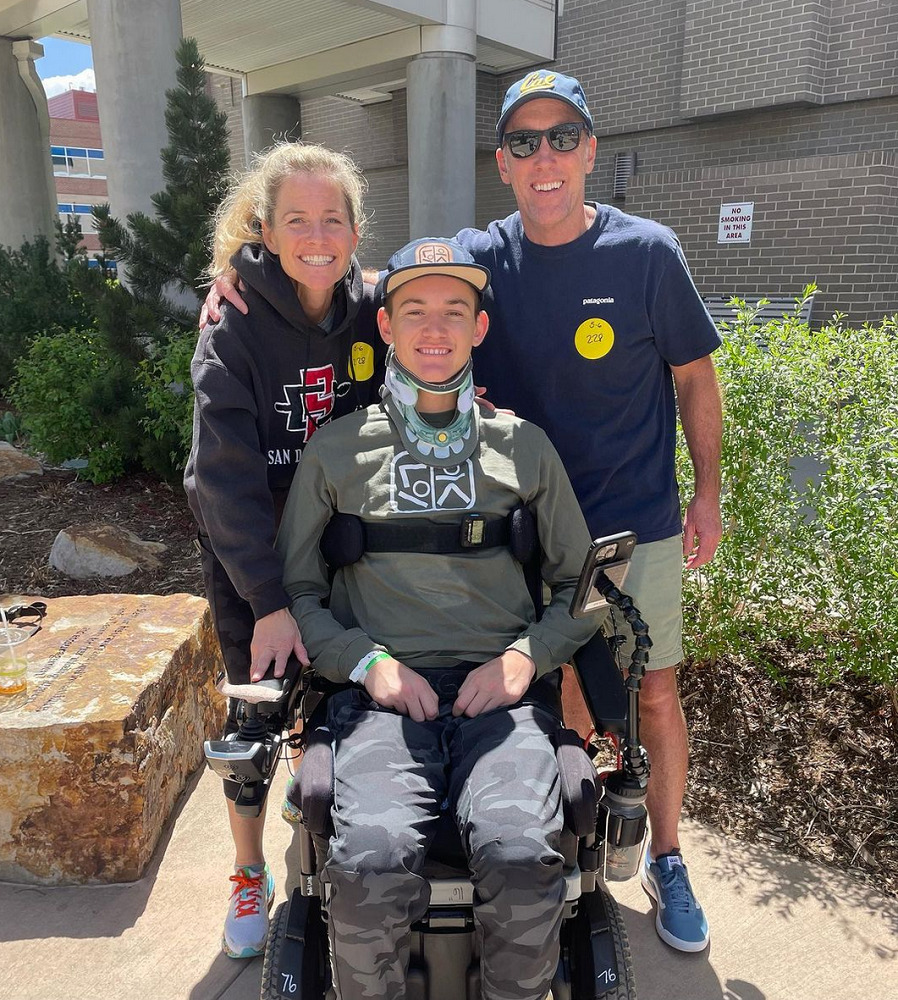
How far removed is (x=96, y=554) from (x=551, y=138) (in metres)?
3.29

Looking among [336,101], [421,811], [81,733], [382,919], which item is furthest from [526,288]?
[336,101]

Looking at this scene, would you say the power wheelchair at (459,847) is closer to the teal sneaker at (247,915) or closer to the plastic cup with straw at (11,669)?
the teal sneaker at (247,915)

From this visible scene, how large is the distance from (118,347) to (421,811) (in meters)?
4.32

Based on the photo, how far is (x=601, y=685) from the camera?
6.44 ft

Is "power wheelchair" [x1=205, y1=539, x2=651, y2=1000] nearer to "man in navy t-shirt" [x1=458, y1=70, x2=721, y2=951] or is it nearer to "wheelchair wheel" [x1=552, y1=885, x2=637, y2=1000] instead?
"wheelchair wheel" [x1=552, y1=885, x2=637, y2=1000]

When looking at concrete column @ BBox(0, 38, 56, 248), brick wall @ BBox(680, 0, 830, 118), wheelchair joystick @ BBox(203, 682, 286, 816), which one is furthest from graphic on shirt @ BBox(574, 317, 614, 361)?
concrete column @ BBox(0, 38, 56, 248)

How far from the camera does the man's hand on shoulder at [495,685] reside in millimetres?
1879

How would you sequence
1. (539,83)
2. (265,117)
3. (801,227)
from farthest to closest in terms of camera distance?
(265,117) → (801,227) → (539,83)

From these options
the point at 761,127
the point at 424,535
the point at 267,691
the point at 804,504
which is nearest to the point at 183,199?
the point at 424,535

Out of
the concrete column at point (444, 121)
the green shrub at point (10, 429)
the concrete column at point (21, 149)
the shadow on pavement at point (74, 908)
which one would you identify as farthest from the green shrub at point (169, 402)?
the concrete column at point (21, 149)

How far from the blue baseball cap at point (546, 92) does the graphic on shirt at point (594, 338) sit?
1.77ft

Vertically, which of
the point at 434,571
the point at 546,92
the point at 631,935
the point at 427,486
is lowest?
the point at 631,935

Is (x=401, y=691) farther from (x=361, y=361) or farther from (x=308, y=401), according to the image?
(x=361, y=361)

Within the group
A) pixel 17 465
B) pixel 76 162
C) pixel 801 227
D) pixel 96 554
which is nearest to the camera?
pixel 96 554
